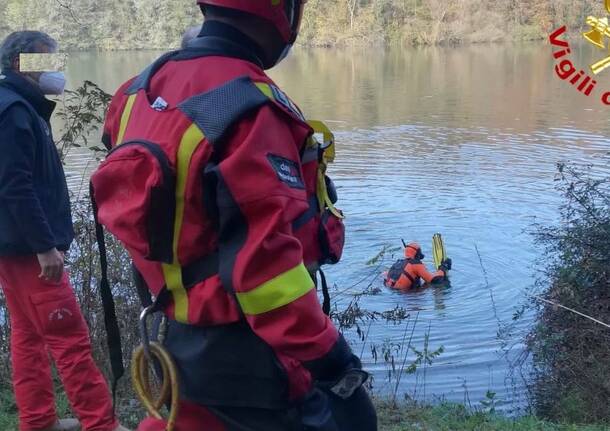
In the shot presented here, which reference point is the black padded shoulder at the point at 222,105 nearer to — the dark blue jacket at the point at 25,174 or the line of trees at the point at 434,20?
the dark blue jacket at the point at 25,174

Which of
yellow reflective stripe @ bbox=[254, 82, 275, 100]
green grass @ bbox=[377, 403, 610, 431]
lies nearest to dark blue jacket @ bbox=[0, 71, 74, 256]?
yellow reflective stripe @ bbox=[254, 82, 275, 100]

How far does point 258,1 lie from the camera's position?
2.15 m

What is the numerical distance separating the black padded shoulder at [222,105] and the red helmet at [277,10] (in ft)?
0.75

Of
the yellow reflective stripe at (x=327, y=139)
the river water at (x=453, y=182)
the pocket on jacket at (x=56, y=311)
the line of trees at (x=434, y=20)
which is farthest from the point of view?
the line of trees at (x=434, y=20)

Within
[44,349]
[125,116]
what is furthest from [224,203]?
[44,349]

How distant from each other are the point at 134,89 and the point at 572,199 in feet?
22.7

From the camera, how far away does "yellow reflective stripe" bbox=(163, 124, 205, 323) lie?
6.57 feet

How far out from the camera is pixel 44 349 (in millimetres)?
4270

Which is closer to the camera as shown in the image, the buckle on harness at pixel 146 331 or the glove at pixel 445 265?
the buckle on harness at pixel 146 331

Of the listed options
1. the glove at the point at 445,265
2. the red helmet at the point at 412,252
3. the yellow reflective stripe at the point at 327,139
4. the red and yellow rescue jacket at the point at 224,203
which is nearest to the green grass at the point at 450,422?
the yellow reflective stripe at the point at 327,139

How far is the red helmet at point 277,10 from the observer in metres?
2.16

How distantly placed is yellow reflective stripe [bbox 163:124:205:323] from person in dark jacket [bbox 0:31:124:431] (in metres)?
1.88

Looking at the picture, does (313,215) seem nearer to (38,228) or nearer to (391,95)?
(38,228)

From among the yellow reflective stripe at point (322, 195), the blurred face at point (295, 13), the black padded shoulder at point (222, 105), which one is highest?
the blurred face at point (295, 13)
